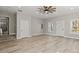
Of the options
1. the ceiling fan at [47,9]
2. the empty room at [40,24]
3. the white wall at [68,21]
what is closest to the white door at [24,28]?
the empty room at [40,24]

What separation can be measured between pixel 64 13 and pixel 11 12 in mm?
1865

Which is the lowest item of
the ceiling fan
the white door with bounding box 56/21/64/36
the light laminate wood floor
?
the light laminate wood floor

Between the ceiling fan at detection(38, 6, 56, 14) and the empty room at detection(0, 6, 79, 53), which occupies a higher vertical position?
the ceiling fan at detection(38, 6, 56, 14)

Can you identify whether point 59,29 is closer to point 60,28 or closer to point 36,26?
point 60,28

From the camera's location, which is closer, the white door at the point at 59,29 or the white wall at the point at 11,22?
the white door at the point at 59,29

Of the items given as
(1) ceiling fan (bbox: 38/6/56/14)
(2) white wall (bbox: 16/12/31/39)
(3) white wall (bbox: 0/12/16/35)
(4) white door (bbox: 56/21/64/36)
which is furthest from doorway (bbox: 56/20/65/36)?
(3) white wall (bbox: 0/12/16/35)

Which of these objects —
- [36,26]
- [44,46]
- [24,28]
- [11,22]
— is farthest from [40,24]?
[11,22]

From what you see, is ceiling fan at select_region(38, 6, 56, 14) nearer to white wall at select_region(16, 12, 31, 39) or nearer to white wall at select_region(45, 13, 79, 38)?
white wall at select_region(45, 13, 79, 38)

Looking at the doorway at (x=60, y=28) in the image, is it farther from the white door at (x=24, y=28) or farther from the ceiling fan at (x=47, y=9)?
the white door at (x=24, y=28)

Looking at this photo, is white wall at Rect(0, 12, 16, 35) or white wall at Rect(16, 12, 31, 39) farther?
white wall at Rect(0, 12, 16, 35)

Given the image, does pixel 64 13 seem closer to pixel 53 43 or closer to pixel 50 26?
pixel 50 26

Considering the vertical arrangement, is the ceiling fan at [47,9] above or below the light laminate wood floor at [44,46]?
above

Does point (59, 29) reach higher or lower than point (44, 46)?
higher

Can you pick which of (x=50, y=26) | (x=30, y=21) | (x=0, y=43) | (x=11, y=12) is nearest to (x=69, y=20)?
(x=50, y=26)
